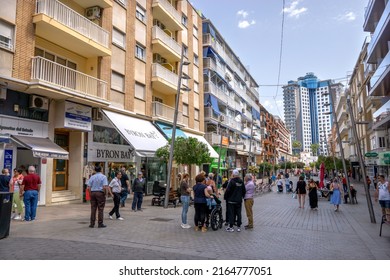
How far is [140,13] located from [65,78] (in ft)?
33.2

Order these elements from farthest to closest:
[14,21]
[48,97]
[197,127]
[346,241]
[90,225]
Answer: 1. [197,127]
2. [48,97]
3. [14,21]
4. [90,225]
5. [346,241]

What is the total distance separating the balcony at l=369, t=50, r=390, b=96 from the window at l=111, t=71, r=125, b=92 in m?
18.2

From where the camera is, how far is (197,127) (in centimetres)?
3159

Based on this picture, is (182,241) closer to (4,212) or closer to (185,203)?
(185,203)

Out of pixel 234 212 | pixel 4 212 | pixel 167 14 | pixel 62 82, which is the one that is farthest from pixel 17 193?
pixel 167 14

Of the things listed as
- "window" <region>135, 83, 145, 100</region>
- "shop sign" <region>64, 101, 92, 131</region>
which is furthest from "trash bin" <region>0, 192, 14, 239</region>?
"window" <region>135, 83, 145, 100</region>

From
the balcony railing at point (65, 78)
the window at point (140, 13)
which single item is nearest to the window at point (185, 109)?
the window at point (140, 13)

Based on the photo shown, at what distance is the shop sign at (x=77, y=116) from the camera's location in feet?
49.5

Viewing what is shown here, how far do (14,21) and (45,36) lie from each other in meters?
1.94

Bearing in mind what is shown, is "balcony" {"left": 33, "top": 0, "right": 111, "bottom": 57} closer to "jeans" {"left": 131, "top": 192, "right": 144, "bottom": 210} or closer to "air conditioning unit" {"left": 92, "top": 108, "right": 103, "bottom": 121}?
"air conditioning unit" {"left": 92, "top": 108, "right": 103, "bottom": 121}

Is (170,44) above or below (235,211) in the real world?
above
